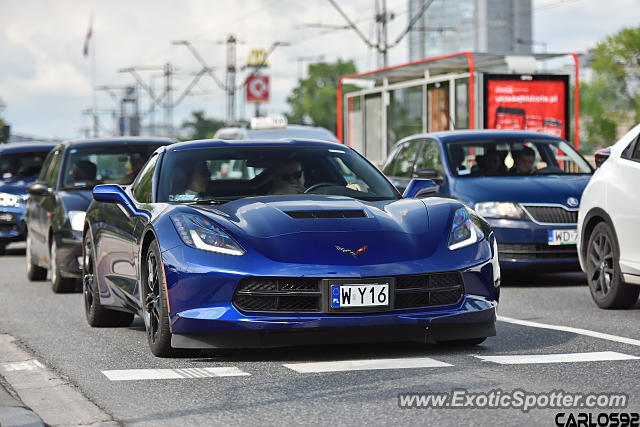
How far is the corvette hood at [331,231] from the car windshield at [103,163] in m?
6.64

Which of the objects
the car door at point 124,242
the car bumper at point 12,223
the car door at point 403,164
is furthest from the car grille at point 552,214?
the car bumper at point 12,223

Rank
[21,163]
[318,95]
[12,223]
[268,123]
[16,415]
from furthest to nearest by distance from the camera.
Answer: [318,95], [268,123], [21,163], [12,223], [16,415]

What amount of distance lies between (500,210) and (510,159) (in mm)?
1325

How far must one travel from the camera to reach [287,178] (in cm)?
868

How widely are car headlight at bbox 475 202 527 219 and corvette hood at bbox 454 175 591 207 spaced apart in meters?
0.05

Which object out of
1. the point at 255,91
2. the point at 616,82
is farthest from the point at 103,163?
the point at 616,82

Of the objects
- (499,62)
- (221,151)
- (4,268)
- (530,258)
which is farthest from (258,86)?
(221,151)

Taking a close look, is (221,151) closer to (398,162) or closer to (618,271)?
(618,271)

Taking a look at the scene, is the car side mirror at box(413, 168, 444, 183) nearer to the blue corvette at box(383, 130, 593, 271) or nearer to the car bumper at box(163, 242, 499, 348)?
the blue corvette at box(383, 130, 593, 271)

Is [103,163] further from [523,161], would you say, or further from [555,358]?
[555,358]

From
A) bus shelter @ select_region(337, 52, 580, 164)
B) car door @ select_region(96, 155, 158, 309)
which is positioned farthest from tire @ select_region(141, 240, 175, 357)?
bus shelter @ select_region(337, 52, 580, 164)

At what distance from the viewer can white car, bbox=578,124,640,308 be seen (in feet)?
33.3

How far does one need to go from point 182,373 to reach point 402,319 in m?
1.19

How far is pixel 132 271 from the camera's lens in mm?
8648
